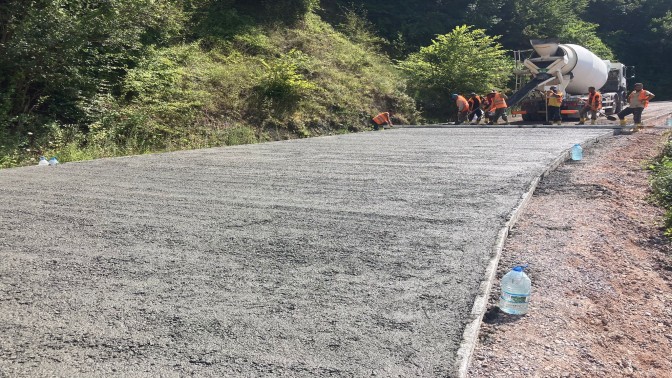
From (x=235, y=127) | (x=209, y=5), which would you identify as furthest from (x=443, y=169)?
(x=209, y=5)

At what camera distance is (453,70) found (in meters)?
20.6

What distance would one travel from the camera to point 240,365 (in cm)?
253

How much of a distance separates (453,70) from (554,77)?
159 inches

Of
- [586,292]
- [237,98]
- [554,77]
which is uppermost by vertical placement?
[554,77]

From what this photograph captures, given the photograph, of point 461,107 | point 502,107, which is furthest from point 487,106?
point 502,107

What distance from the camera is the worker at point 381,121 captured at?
17.5 metres

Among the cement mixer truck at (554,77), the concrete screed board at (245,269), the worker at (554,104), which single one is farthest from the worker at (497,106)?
the concrete screed board at (245,269)

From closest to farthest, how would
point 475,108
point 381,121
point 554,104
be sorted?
point 554,104 < point 381,121 < point 475,108

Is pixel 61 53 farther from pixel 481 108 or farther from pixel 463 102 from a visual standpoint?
pixel 481 108

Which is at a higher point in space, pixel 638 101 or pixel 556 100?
pixel 556 100

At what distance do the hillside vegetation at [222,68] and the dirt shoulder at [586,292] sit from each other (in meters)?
8.87

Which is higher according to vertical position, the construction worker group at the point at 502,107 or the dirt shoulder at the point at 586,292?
the construction worker group at the point at 502,107

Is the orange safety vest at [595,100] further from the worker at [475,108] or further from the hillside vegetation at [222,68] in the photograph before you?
the hillside vegetation at [222,68]

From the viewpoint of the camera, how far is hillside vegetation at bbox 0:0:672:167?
1034cm
